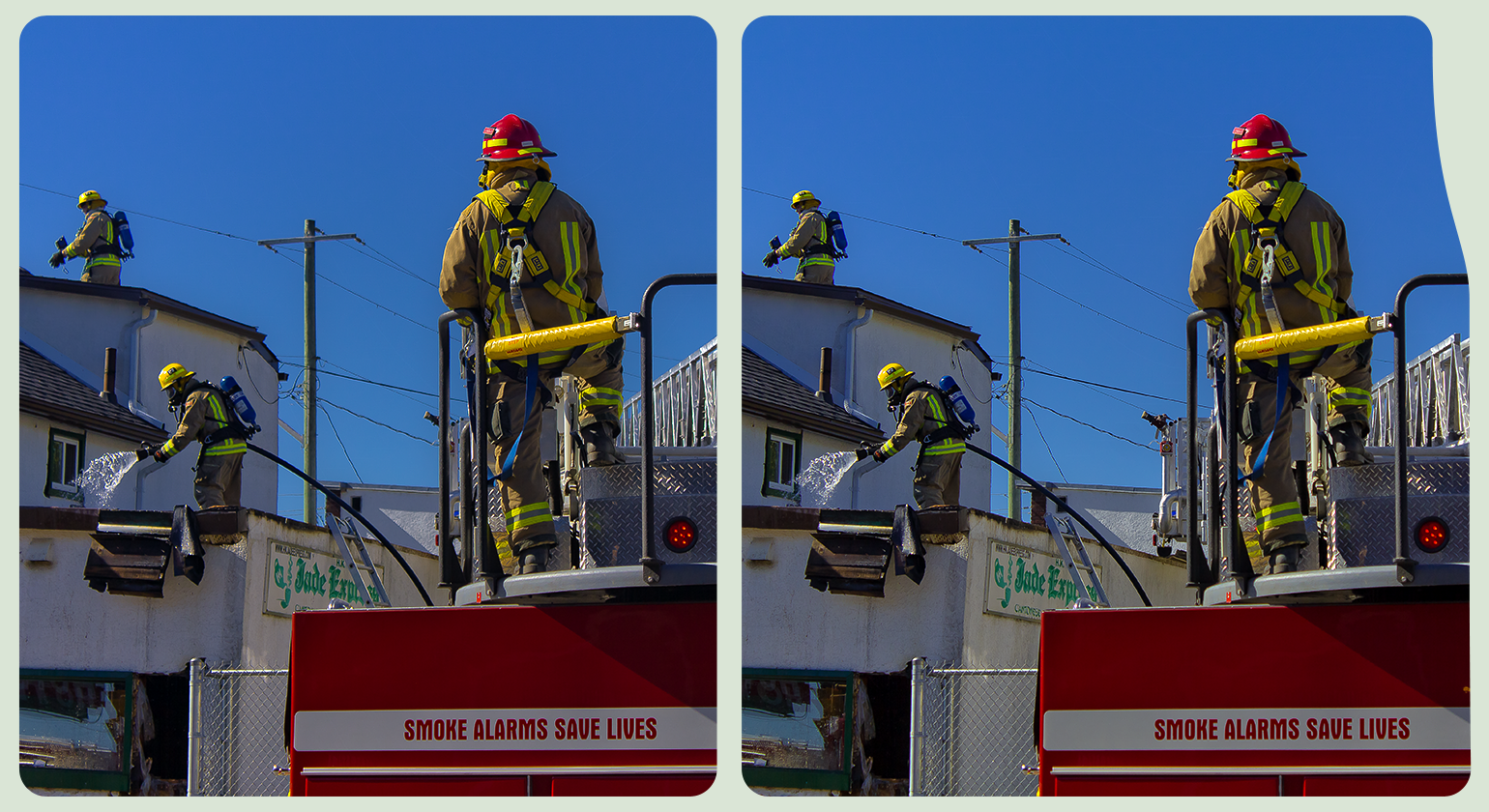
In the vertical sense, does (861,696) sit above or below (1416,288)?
below

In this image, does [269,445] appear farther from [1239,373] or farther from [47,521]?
[1239,373]

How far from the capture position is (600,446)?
502 centimetres

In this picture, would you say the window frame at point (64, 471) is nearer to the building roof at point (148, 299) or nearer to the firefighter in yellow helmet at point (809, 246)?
the building roof at point (148, 299)

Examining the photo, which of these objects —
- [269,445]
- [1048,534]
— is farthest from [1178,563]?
[269,445]

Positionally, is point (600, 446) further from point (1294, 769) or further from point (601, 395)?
point (1294, 769)

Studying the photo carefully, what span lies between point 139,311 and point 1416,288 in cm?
441

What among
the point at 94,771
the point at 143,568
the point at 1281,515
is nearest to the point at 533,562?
the point at 143,568

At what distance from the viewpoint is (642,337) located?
471cm

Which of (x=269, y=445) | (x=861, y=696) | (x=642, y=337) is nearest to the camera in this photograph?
(x=642, y=337)

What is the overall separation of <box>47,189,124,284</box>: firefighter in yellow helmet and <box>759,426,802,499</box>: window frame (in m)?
2.37

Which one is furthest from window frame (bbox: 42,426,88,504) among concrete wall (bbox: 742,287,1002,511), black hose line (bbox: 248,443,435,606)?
concrete wall (bbox: 742,287,1002,511)

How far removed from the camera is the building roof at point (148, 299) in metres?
5.41

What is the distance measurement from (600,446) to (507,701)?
861 millimetres

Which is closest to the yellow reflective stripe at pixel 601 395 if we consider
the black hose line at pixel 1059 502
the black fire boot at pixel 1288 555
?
the black hose line at pixel 1059 502
